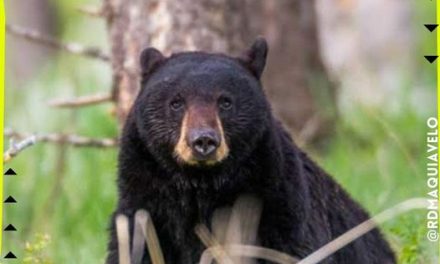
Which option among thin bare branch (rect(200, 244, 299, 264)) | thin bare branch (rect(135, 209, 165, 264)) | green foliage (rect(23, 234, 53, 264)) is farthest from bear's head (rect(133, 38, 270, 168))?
green foliage (rect(23, 234, 53, 264))

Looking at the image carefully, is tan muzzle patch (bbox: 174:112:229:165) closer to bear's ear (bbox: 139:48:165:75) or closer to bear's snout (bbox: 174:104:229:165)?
bear's snout (bbox: 174:104:229:165)

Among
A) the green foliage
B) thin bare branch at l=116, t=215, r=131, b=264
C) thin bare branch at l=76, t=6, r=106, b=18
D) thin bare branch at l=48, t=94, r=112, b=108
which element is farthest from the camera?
thin bare branch at l=76, t=6, r=106, b=18

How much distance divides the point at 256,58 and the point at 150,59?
19.0 inches

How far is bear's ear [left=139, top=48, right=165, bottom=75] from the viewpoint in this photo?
7031 mm

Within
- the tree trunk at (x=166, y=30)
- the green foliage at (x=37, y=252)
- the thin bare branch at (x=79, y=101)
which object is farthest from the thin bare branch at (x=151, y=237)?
the thin bare branch at (x=79, y=101)

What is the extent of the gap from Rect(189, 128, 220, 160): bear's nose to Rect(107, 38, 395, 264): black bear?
116mm

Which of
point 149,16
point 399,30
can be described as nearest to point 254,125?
point 149,16

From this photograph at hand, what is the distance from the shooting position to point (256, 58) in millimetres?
7043

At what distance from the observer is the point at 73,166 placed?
10281 millimetres

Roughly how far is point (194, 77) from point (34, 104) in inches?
242

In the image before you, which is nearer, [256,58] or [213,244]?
[213,244]

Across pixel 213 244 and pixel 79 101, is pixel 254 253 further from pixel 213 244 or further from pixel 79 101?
pixel 79 101

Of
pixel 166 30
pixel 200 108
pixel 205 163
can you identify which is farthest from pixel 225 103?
pixel 166 30

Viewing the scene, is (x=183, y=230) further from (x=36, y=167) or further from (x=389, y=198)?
(x=36, y=167)
